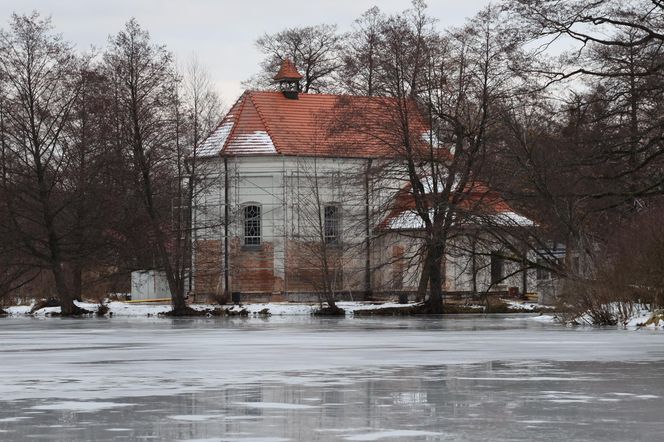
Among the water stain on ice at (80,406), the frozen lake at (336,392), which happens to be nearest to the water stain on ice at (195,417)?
the frozen lake at (336,392)

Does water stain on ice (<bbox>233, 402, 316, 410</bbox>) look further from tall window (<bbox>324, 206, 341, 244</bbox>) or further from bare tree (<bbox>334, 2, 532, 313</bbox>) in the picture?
tall window (<bbox>324, 206, 341, 244</bbox>)

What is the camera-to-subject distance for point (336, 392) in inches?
504

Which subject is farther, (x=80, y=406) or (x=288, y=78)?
(x=288, y=78)

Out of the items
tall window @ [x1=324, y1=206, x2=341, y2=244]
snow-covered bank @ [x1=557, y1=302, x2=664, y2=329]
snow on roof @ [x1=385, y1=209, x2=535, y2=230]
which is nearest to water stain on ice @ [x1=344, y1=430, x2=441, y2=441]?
snow-covered bank @ [x1=557, y1=302, x2=664, y2=329]

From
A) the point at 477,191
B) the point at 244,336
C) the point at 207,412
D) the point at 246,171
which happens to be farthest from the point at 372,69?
the point at 207,412

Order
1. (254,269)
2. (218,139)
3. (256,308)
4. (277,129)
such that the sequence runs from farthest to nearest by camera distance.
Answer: (277,129) → (218,139) → (254,269) → (256,308)

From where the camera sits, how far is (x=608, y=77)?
121 feet

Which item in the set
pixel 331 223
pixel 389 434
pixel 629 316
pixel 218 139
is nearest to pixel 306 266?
pixel 331 223

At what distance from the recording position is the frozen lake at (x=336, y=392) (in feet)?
31.8

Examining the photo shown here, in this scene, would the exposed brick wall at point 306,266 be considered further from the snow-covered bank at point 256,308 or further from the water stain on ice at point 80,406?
the water stain on ice at point 80,406

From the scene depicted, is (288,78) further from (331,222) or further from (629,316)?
(629,316)

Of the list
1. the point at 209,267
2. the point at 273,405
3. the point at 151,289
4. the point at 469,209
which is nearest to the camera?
the point at 273,405

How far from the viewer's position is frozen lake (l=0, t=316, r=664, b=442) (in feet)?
31.8

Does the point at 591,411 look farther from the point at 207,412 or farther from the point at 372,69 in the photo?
the point at 372,69
